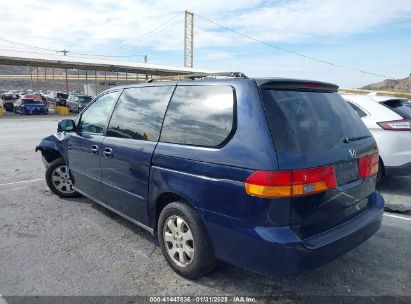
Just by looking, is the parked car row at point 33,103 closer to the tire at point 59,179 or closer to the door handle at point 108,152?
the tire at point 59,179

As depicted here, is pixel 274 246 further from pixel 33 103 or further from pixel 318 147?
pixel 33 103

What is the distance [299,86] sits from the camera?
3027 millimetres

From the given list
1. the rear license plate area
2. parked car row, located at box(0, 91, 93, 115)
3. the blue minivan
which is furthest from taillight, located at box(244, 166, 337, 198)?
parked car row, located at box(0, 91, 93, 115)

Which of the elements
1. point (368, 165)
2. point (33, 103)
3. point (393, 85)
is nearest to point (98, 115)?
point (368, 165)

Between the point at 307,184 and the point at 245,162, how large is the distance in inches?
18.4

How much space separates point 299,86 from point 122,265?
2.30 m

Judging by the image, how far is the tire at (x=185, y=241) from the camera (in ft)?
9.71

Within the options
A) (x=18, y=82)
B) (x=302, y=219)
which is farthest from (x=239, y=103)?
(x=18, y=82)

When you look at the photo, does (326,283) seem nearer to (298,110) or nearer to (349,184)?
(349,184)

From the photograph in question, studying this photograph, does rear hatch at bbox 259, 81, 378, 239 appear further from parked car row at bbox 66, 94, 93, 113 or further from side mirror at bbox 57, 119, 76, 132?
parked car row at bbox 66, 94, 93, 113

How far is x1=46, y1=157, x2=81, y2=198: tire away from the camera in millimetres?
5398

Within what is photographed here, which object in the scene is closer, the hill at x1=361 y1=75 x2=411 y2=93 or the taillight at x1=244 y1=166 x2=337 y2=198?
the taillight at x1=244 y1=166 x2=337 y2=198

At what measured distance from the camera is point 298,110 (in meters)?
2.85

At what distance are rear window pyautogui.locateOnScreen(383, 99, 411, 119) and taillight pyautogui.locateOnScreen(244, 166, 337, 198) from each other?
398 cm
